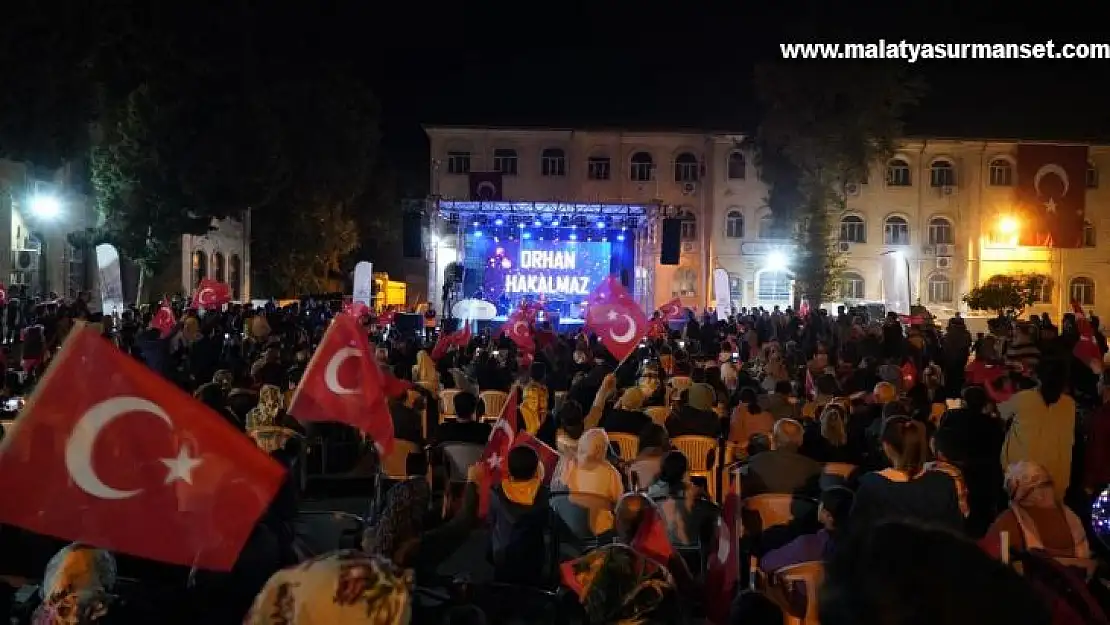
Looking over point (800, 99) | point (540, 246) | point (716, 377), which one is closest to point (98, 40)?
point (540, 246)

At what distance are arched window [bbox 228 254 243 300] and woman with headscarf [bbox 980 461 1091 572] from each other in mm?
36475

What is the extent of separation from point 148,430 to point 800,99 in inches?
1505

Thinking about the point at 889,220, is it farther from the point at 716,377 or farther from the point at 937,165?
the point at 716,377

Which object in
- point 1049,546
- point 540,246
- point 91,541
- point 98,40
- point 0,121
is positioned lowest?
point 1049,546

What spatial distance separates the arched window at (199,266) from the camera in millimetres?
34156

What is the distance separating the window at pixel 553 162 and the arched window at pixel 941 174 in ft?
55.1

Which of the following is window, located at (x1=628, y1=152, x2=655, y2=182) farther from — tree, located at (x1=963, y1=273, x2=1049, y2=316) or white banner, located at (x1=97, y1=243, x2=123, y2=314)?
white banner, located at (x1=97, y1=243, x2=123, y2=314)

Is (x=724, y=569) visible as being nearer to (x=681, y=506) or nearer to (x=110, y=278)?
(x=681, y=506)

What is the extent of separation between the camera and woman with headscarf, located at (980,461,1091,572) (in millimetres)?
4426

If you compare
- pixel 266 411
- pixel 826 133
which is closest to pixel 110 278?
pixel 266 411

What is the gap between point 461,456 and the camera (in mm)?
7363

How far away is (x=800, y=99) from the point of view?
38.6 m

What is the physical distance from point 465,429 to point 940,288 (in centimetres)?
4008

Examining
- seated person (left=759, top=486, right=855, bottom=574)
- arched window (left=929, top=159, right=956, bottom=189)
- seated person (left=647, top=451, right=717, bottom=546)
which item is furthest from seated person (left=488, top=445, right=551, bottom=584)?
arched window (left=929, top=159, right=956, bottom=189)
